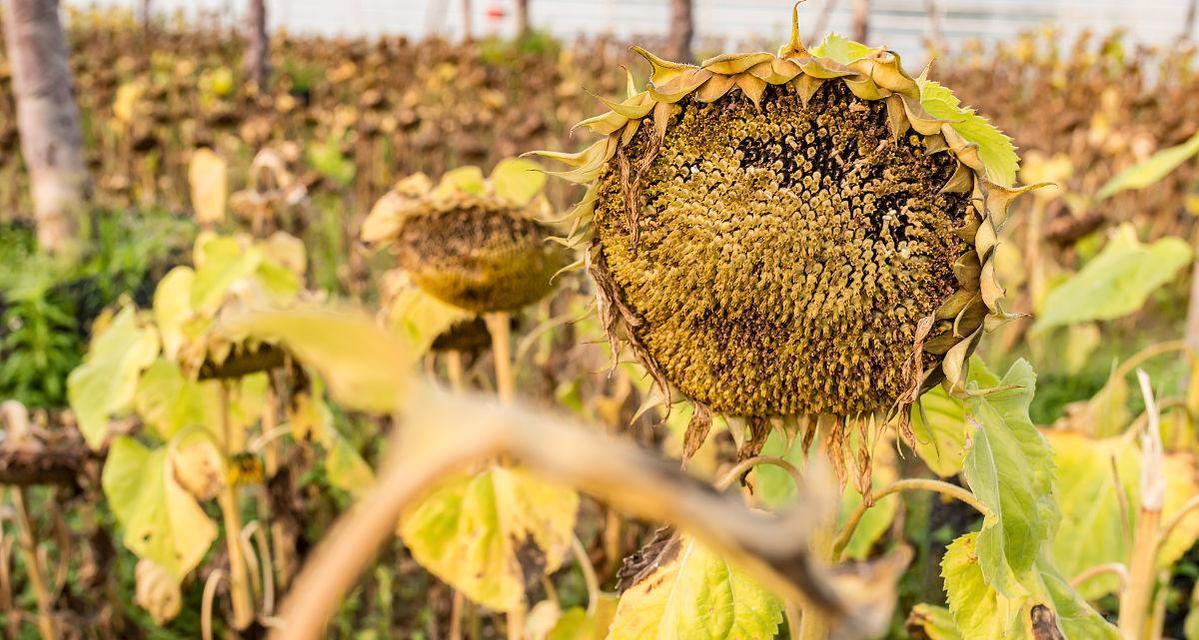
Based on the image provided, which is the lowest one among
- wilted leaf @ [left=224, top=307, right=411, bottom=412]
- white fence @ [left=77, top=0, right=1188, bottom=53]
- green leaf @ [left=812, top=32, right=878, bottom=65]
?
white fence @ [left=77, top=0, right=1188, bottom=53]

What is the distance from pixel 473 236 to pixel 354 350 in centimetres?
85

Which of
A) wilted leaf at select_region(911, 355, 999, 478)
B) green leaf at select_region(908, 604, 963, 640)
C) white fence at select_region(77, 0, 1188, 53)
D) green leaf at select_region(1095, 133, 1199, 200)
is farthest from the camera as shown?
white fence at select_region(77, 0, 1188, 53)

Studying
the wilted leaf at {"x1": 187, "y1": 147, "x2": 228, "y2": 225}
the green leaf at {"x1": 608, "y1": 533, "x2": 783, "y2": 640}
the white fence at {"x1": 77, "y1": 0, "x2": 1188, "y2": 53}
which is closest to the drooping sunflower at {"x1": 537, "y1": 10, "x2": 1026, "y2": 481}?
the green leaf at {"x1": 608, "y1": 533, "x2": 783, "y2": 640}

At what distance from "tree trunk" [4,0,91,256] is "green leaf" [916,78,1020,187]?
308cm

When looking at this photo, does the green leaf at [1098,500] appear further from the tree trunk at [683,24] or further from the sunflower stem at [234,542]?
the tree trunk at [683,24]

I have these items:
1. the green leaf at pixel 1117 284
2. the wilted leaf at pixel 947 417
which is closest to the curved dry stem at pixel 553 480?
the wilted leaf at pixel 947 417

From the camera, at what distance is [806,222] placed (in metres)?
0.57

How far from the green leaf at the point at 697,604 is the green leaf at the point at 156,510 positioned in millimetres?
765

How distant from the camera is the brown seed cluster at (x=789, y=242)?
0.55 meters

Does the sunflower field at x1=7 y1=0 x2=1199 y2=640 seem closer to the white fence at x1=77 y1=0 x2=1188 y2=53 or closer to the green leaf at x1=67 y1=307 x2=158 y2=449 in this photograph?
the green leaf at x1=67 y1=307 x2=158 y2=449

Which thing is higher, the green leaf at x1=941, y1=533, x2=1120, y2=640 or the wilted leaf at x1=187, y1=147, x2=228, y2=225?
the green leaf at x1=941, y1=533, x2=1120, y2=640

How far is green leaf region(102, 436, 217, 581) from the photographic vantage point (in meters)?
1.24

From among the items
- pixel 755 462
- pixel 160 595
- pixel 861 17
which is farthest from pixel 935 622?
pixel 861 17

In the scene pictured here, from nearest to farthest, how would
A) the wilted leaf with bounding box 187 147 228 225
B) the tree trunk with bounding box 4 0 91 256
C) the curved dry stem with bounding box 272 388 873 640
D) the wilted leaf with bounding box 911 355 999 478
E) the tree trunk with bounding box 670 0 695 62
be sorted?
the curved dry stem with bounding box 272 388 873 640
the wilted leaf with bounding box 911 355 999 478
the wilted leaf with bounding box 187 147 228 225
the tree trunk with bounding box 4 0 91 256
the tree trunk with bounding box 670 0 695 62
